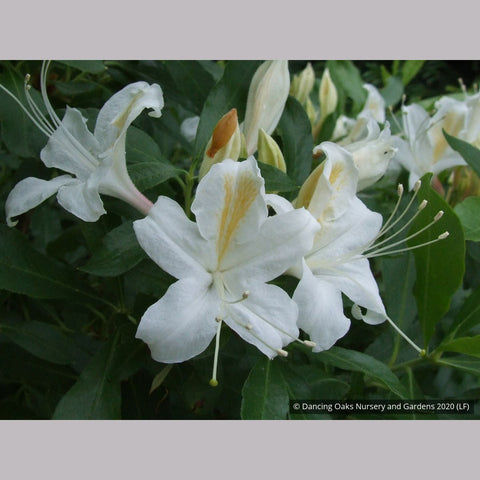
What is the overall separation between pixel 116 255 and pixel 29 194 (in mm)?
159

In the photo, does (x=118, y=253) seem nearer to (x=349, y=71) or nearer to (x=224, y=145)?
(x=224, y=145)

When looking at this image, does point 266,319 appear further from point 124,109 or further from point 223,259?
point 124,109

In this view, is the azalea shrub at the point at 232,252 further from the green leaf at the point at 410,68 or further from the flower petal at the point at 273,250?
the green leaf at the point at 410,68

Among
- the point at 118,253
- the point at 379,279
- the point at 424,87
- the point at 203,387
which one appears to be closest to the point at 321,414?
the point at 203,387

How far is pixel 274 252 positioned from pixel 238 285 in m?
0.06

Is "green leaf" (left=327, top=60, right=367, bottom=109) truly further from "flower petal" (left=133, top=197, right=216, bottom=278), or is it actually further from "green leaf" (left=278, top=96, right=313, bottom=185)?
"flower petal" (left=133, top=197, right=216, bottom=278)

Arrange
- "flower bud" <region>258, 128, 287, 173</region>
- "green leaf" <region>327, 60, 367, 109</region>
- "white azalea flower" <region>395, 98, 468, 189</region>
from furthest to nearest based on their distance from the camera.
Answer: "green leaf" <region>327, 60, 367, 109</region> < "white azalea flower" <region>395, 98, 468, 189</region> < "flower bud" <region>258, 128, 287, 173</region>

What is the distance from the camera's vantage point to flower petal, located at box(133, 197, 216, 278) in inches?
29.1

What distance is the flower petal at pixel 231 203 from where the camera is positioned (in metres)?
0.75

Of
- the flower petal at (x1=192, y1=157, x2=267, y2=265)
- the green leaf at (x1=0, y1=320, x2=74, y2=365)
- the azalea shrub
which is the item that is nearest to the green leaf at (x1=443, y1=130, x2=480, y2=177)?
the azalea shrub

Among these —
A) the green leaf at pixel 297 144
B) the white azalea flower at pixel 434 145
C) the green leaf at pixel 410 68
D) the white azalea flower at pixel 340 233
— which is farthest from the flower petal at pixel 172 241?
the green leaf at pixel 410 68

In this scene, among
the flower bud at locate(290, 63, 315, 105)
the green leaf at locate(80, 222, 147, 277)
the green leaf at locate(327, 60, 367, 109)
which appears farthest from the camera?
the green leaf at locate(327, 60, 367, 109)

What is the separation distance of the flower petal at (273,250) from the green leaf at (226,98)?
0.85ft

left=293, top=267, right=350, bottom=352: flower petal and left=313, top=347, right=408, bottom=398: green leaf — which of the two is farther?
left=313, top=347, right=408, bottom=398: green leaf
